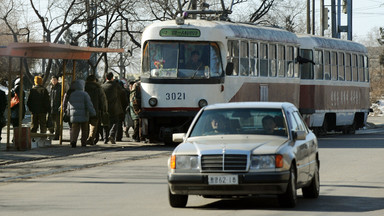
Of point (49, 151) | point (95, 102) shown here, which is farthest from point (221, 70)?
point (49, 151)

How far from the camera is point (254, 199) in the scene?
13.1 meters

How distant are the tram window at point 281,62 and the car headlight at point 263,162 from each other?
63.6ft

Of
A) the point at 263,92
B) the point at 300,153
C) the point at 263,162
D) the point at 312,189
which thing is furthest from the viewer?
the point at 263,92

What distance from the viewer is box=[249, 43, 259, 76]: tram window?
1127 inches

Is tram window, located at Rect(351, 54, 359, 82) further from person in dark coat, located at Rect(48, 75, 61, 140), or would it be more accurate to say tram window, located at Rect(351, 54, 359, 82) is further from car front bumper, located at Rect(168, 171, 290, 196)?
car front bumper, located at Rect(168, 171, 290, 196)

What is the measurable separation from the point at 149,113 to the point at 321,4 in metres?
29.8

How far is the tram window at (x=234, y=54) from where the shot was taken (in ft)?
88.0

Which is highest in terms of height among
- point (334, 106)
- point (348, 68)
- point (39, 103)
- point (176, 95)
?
point (348, 68)

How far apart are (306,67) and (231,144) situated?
22.5 metres

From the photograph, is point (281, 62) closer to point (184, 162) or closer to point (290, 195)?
point (290, 195)

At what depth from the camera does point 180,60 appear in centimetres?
2534

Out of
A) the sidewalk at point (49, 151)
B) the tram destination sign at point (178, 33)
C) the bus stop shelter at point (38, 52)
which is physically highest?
the tram destination sign at point (178, 33)

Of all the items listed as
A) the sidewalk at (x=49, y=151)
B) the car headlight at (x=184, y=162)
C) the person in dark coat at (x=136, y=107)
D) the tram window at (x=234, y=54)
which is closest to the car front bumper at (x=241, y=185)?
the car headlight at (x=184, y=162)

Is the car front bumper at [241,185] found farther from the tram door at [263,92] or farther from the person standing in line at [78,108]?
the tram door at [263,92]
